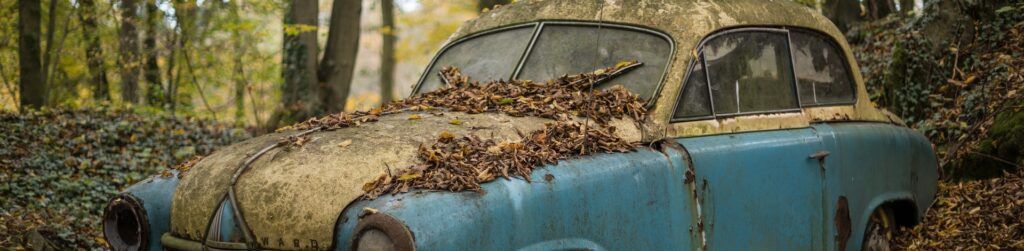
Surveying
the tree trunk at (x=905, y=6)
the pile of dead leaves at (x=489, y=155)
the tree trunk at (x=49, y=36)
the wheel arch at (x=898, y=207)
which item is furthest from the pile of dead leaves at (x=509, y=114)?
the tree trunk at (x=49, y=36)

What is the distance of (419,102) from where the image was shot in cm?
481

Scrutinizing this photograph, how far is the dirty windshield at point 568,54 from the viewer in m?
4.68

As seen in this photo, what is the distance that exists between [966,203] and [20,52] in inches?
438

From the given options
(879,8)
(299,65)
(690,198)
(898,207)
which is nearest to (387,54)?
(299,65)

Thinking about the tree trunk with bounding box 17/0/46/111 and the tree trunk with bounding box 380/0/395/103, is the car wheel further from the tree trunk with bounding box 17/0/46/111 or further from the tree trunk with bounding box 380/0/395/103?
A: the tree trunk with bounding box 380/0/395/103

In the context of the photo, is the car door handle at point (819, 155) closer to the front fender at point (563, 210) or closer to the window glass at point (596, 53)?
the window glass at point (596, 53)

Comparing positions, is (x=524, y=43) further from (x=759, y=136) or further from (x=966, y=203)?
(x=966, y=203)

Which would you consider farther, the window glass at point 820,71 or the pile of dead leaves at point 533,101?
the window glass at point 820,71

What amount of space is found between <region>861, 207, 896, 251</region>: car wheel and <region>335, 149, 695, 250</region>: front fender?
72.0 inches

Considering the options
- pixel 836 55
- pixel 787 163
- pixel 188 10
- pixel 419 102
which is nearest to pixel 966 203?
pixel 836 55

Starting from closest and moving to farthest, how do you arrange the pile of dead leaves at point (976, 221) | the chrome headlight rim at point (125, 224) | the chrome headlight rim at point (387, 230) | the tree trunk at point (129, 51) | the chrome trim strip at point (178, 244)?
the chrome headlight rim at point (387, 230), the chrome trim strip at point (178, 244), the chrome headlight rim at point (125, 224), the pile of dead leaves at point (976, 221), the tree trunk at point (129, 51)

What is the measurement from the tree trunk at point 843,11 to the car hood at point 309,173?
9.21 metres

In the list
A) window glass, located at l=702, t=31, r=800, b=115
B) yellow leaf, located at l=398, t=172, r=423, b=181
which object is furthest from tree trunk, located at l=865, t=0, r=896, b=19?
yellow leaf, located at l=398, t=172, r=423, b=181

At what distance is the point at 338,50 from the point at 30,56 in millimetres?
3938
